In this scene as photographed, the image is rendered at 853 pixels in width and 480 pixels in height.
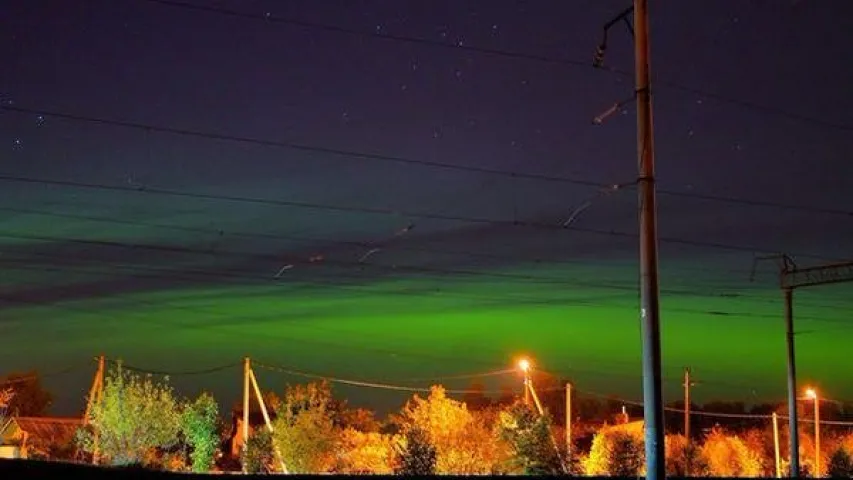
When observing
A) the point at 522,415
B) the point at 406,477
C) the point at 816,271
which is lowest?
the point at 406,477

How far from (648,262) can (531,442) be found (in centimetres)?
3418

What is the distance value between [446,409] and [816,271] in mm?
37972

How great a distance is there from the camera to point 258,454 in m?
58.2

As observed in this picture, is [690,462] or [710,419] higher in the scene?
[710,419]

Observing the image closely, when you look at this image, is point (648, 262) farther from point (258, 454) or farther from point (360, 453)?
point (360, 453)

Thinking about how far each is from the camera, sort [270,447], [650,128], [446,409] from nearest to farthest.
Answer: [650,128] → [270,447] → [446,409]

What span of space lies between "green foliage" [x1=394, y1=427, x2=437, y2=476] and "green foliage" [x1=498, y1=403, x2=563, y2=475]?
4902 millimetres

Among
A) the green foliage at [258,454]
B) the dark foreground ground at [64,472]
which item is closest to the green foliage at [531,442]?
the green foliage at [258,454]

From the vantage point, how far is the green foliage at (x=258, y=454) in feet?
189

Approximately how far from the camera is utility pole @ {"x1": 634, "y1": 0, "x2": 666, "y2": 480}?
667 inches

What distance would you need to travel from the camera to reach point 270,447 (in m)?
59.8

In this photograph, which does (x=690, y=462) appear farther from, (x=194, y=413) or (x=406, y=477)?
(x=406, y=477)

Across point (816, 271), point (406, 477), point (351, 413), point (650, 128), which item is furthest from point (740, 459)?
point (650, 128)

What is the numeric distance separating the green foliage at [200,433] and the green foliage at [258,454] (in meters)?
10.4
